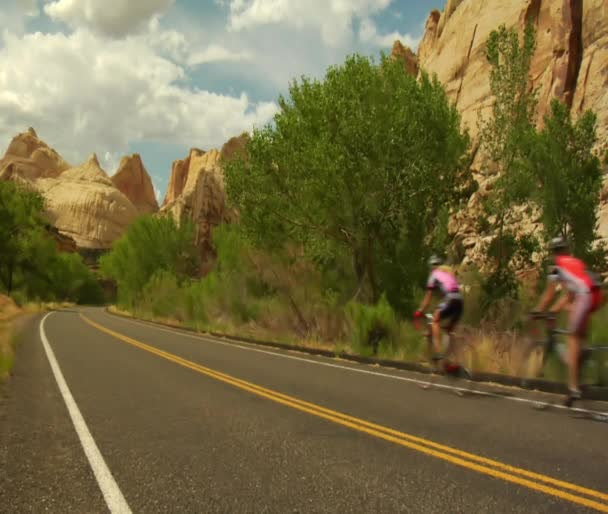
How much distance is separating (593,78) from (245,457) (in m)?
40.5

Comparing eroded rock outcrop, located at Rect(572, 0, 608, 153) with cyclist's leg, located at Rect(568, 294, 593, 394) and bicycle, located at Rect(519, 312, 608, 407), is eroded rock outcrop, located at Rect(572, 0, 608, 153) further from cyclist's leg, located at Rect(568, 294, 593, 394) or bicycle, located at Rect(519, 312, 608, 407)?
cyclist's leg, located at Rect(568, 294, 593, 394)

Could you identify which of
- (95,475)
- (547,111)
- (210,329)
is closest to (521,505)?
(95,475)

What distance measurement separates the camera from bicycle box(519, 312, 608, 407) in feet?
24.5

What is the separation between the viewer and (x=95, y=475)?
498 cm

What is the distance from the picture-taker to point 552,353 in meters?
8.88

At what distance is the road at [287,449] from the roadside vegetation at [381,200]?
5462 mm

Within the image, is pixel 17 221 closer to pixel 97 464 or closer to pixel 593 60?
pixel 593 60

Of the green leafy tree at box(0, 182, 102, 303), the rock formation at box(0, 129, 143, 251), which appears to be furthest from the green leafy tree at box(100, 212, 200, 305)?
the rock formation at box(0, 129, 143, 251)

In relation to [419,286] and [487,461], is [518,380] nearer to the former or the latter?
[487,461]

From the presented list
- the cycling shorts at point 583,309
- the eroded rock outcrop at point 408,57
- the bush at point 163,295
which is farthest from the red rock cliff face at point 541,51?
the cycling shorts at point 583,309

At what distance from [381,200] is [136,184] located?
141 m

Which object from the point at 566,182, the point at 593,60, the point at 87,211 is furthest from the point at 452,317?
the point at 87,211

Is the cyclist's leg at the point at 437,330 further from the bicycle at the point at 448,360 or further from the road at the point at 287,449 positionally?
the road at the point at 287,449

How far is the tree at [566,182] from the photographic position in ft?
79.7
